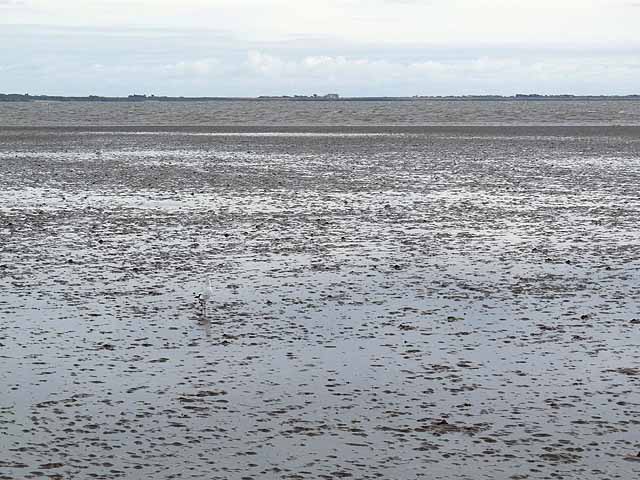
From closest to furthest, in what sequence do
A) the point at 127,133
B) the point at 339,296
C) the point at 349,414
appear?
the point at 349,414, the point at 339,296, the point at 127,133

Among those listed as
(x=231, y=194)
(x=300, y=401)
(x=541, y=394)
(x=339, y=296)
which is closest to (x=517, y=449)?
(x=541, y=394)

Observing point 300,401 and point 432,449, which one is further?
point 300,401

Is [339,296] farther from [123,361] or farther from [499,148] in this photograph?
[499,148]

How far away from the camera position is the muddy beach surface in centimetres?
702

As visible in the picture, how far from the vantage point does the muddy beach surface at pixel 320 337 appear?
702 centimetres

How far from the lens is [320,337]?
33.3ft

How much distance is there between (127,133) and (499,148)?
26.2 m

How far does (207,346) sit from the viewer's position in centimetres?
975

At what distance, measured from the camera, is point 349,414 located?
7746mm

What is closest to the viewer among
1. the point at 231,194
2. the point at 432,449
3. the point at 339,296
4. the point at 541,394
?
the point at 432,449

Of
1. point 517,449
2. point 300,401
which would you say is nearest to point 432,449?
point 517,449

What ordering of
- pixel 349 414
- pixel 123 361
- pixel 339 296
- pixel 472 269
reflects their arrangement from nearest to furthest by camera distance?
1. pixel 349 414
2. pixel 123 361
3. pixel 339 296
4. pixel 472 269

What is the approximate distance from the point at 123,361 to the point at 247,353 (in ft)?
3.64

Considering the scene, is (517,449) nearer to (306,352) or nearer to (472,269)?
(306,352)
